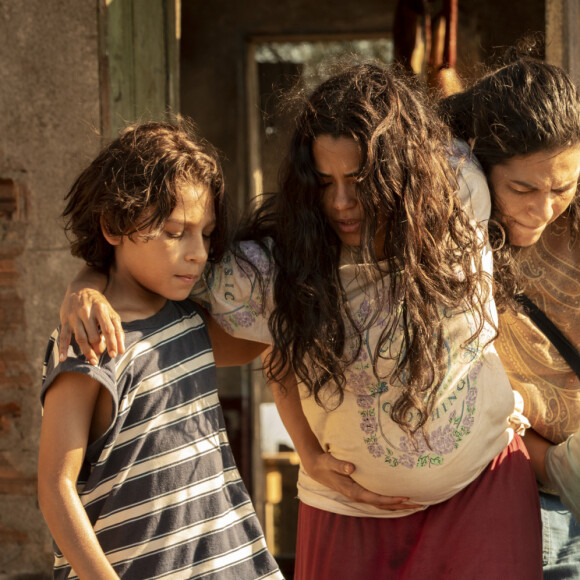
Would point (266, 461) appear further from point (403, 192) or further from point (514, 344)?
point (403, 192)

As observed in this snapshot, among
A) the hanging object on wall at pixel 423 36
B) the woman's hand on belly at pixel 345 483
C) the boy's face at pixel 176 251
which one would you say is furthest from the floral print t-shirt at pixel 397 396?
the hanging object on wall at pixel 423 36

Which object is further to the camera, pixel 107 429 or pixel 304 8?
pixel 304 8

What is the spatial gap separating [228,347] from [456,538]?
0.73m

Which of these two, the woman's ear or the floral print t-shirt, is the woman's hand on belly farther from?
the woman's ear

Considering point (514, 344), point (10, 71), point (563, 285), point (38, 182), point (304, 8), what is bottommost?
point (514, 344)

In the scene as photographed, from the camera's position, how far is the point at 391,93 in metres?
1.91

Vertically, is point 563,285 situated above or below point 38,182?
below

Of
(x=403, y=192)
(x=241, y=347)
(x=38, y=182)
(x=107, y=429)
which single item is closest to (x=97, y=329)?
(x=107, y=429)

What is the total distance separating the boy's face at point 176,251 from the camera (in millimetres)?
1845

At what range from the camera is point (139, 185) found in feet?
6.09

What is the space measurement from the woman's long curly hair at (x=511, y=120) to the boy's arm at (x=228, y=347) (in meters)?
0.65

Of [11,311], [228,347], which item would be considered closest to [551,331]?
[228,347]

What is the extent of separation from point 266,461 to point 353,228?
3.65 meters

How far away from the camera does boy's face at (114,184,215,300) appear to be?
184 cm
